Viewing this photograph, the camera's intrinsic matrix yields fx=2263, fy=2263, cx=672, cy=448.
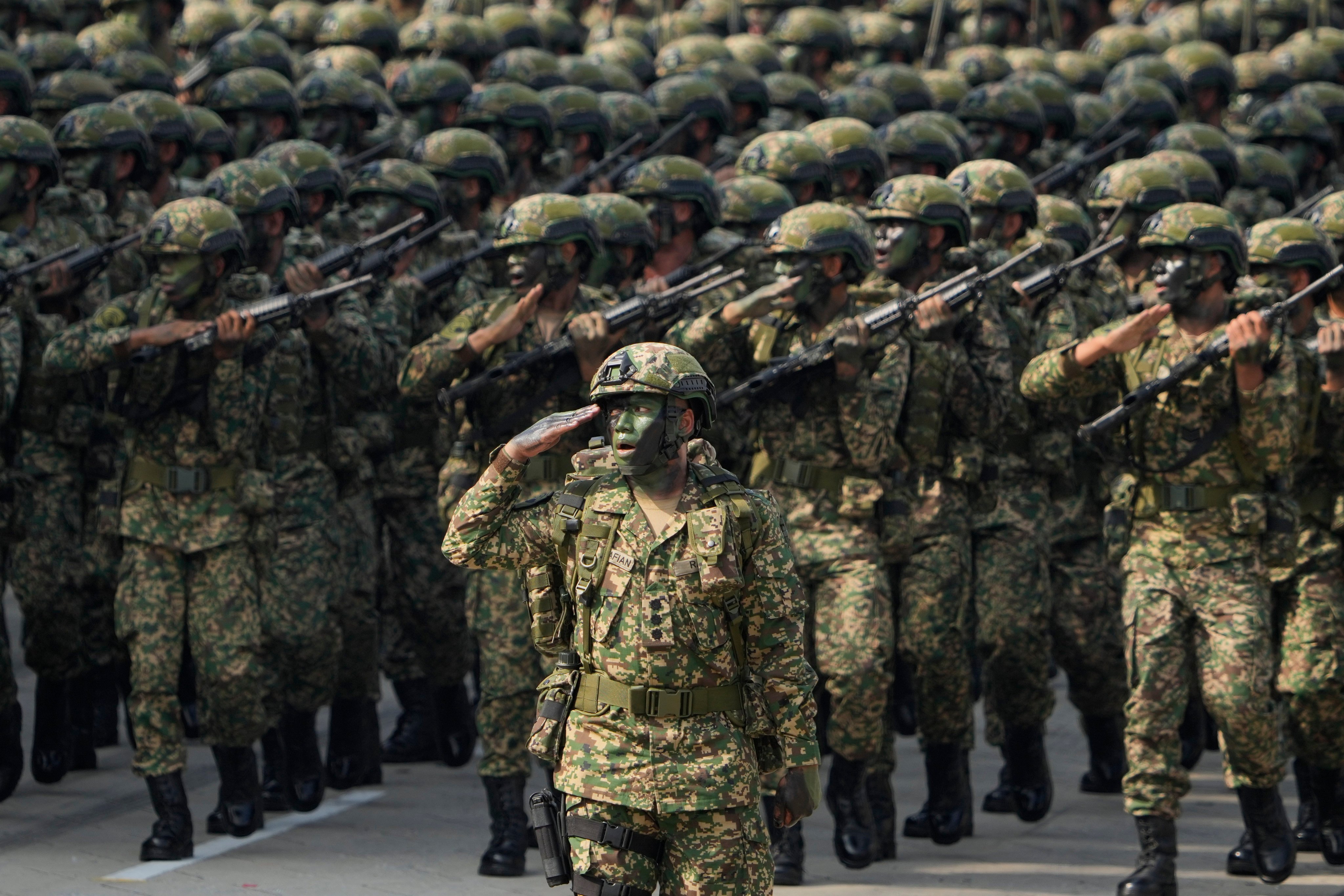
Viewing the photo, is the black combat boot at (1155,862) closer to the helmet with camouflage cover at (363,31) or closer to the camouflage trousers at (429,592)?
the camouflage trousers at (429,592)

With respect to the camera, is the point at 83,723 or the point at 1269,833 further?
the point at 83,723

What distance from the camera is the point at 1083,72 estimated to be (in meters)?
16.1

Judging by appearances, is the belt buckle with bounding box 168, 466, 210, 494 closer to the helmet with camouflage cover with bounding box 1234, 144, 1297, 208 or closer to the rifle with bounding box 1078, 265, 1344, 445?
the rifle with bounding box 1078, 265, 1344, 445

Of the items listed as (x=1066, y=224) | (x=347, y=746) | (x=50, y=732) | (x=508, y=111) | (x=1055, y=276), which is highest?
(x=508, y=111)

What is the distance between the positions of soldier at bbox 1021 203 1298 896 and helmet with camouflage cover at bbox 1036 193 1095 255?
246 centimetres

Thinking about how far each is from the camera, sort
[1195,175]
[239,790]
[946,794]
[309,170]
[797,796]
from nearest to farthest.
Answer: [797,796] < [239,790] < [946,794] < [309,170] < [1195,175]

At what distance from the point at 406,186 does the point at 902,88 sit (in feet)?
16.5

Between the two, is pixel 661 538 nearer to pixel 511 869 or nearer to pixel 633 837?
pixel 633 837

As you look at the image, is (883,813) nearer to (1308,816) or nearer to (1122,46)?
(1308,816)

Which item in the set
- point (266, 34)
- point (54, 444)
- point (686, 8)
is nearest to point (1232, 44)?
point (686, 8)

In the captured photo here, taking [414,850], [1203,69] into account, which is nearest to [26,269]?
[414,850]

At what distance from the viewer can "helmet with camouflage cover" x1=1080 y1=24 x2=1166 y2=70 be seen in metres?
16.9

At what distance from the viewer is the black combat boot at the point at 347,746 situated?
961 cm

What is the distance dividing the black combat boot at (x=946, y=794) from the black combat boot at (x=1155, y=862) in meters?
1.10
